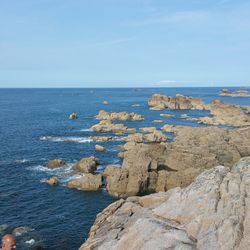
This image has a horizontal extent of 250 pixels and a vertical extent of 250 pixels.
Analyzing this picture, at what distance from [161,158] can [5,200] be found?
27730 mm

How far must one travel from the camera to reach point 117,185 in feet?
199

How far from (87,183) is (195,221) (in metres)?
37.3

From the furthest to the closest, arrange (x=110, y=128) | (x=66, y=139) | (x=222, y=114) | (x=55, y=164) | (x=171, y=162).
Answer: (x=222, y=114), (x=110, y=128), (x=66, y=139), (x=55, y=164), (x=171, y=162)

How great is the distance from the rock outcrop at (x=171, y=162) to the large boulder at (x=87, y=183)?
203 centimetres

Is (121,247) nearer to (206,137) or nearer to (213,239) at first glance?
(213,239)

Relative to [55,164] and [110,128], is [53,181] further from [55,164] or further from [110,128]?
[110,128]

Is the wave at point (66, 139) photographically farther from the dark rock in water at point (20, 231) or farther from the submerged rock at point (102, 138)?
the dark rock in water at point (20, 231)

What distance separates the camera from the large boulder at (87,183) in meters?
61.9

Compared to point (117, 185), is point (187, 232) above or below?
above


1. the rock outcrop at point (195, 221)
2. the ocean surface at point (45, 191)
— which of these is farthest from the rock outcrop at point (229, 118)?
the rock outcrop at point (195, 221)

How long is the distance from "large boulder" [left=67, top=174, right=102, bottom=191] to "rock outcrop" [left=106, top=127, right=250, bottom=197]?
6.66 feet

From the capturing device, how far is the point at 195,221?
26.7m

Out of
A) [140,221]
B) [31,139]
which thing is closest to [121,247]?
[140,221]

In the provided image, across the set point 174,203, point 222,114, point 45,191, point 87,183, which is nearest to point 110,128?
point 222,114
